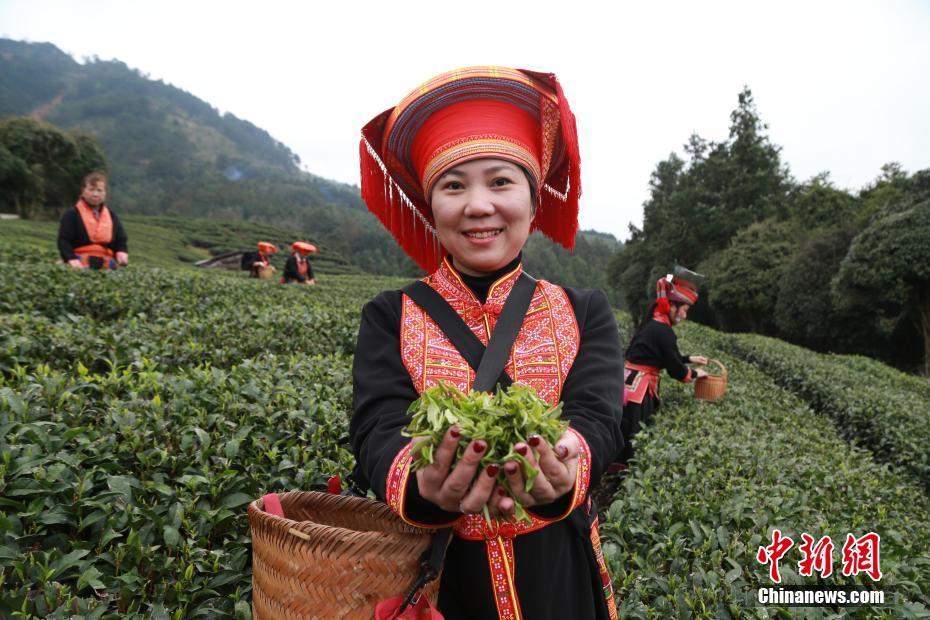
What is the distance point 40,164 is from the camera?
3672 cm

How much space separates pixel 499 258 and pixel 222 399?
1.83 m

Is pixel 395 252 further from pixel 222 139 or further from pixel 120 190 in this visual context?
pixel 222 139

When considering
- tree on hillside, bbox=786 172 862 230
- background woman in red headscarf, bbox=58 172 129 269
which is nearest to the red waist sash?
background woman in red headscarf, bbox=58 172 129 269

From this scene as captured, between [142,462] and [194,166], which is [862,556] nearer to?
[142,462]

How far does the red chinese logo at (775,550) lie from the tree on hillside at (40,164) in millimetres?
41785

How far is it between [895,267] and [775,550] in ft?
50.2

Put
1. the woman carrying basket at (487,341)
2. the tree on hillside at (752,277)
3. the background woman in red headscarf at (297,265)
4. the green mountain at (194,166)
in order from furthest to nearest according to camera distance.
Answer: the green mountain at (194,166), the tree on hillside at (752,277), the background woman in red headscarf at (297,265), the woman carrying basket at (487,341)

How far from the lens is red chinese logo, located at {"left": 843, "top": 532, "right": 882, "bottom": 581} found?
228 cm

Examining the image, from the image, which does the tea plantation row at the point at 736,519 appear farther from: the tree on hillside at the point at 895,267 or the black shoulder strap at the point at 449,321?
the tree on hillside at the point at 895,267

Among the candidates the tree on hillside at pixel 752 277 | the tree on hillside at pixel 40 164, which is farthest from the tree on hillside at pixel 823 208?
the tree on hillside at pixel 40 164

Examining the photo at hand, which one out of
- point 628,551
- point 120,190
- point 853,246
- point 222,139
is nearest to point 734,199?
point 853,246

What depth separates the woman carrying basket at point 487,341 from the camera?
4.09 ft

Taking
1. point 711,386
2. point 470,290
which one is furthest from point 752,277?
point 470,290

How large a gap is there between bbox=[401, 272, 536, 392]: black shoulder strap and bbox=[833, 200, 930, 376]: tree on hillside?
54.1 feet
